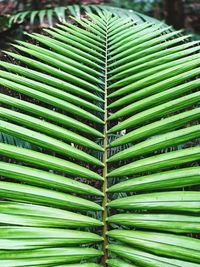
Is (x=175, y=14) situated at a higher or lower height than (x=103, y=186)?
higher

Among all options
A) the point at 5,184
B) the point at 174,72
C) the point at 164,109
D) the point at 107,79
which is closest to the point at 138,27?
the point at 107,79

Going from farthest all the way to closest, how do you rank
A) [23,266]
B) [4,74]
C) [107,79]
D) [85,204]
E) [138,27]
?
[138,27] → [107,79] → [4,74] → [85,204] → [23,266]

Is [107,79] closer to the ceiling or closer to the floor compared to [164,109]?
closer to the ceiling

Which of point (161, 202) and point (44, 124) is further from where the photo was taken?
point (44, 124)

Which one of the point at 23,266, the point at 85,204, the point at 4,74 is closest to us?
the point at 23,266

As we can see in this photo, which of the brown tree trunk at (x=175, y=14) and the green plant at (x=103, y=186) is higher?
the brown tree trunk at (x=175, y=14)

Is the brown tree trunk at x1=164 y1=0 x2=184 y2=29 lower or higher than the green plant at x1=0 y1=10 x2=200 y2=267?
higher

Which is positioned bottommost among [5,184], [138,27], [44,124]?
[5,184]

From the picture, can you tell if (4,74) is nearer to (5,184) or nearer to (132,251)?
(5,184)

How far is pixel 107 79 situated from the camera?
0.96 m

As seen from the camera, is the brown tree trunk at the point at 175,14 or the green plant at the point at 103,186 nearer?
the green plant at the point at 103,186

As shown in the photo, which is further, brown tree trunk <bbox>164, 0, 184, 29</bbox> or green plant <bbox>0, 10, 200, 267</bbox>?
brown tree trunk <bbox>164, 0, 184, 29</bbox>

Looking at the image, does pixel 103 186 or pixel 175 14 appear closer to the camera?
pixel 103 186

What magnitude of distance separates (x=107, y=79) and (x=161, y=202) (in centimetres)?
47
